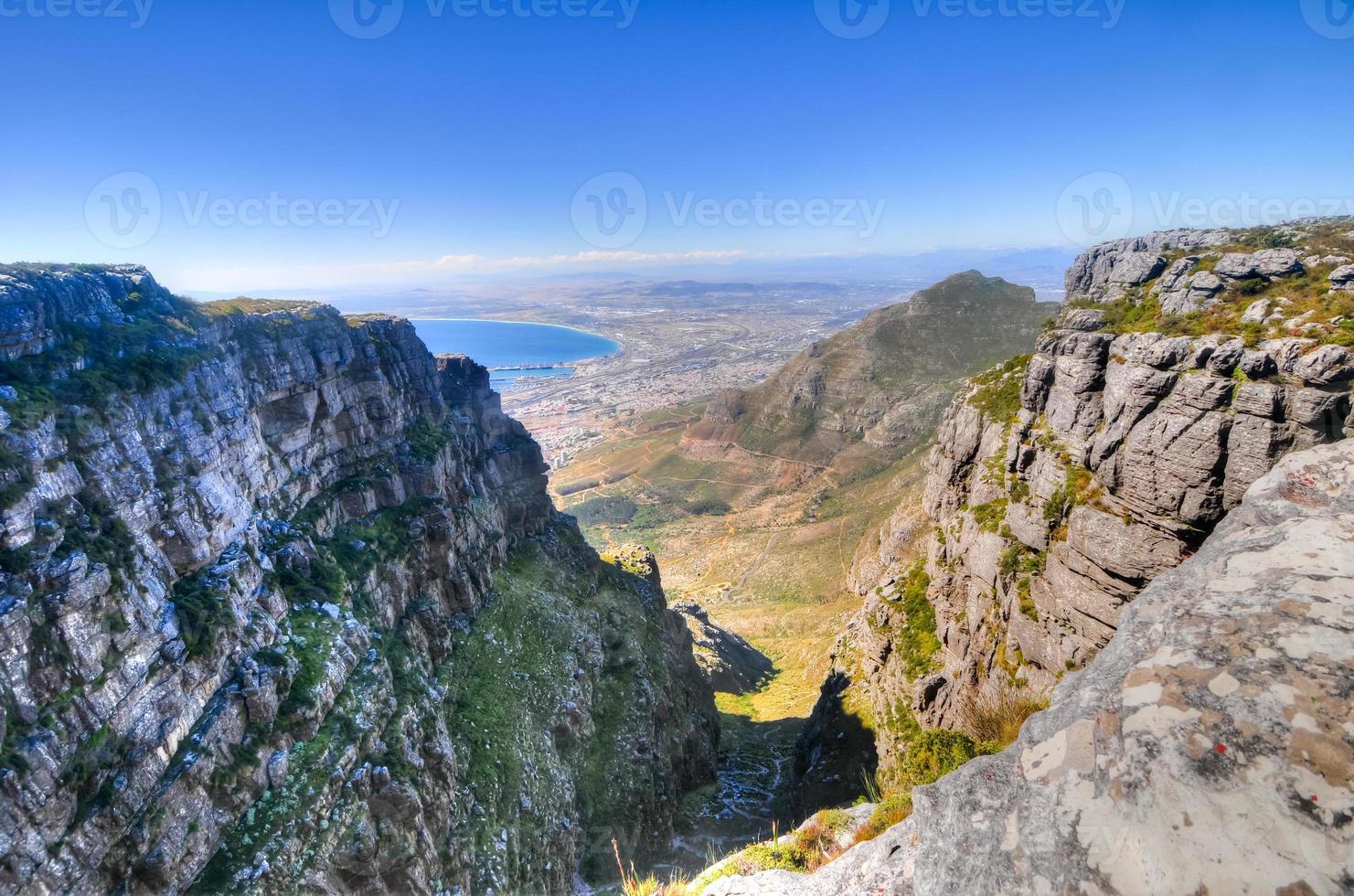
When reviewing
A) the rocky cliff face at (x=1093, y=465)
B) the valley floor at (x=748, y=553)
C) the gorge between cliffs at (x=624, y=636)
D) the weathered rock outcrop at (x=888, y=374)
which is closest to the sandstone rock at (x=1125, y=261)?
the rocky cliff face at (x=1093, y=465)

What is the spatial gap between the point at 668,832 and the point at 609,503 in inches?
4614

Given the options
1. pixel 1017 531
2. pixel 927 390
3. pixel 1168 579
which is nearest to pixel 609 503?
pixel 927 390

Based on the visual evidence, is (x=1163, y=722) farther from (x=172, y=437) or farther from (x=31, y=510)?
(x=172, y=437)

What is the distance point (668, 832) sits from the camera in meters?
35.2

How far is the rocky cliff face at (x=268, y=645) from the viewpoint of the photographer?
47.6 feet

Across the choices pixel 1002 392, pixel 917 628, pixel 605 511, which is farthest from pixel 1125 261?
pixel 605 511

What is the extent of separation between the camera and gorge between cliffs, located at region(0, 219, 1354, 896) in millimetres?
8922

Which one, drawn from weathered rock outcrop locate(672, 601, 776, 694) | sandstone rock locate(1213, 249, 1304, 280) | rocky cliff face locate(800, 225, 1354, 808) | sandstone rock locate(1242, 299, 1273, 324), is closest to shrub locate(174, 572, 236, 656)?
rocky cliff face locate(800, 225, 1354, 808)

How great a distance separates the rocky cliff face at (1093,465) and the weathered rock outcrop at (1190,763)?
7510 mm

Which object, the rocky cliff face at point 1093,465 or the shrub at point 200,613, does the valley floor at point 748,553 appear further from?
the shrub at point 200,613

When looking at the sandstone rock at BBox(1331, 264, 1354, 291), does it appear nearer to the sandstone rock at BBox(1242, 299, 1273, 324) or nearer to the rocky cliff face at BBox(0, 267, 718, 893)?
the sandstone rock at BBox(1242, 299, 1273, 324)

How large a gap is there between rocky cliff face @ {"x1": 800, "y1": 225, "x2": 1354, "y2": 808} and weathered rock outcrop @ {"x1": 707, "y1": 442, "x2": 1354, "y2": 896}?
7.51 metres

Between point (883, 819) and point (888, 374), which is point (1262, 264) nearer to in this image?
point (883, 819)

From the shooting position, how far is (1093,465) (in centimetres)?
2377
